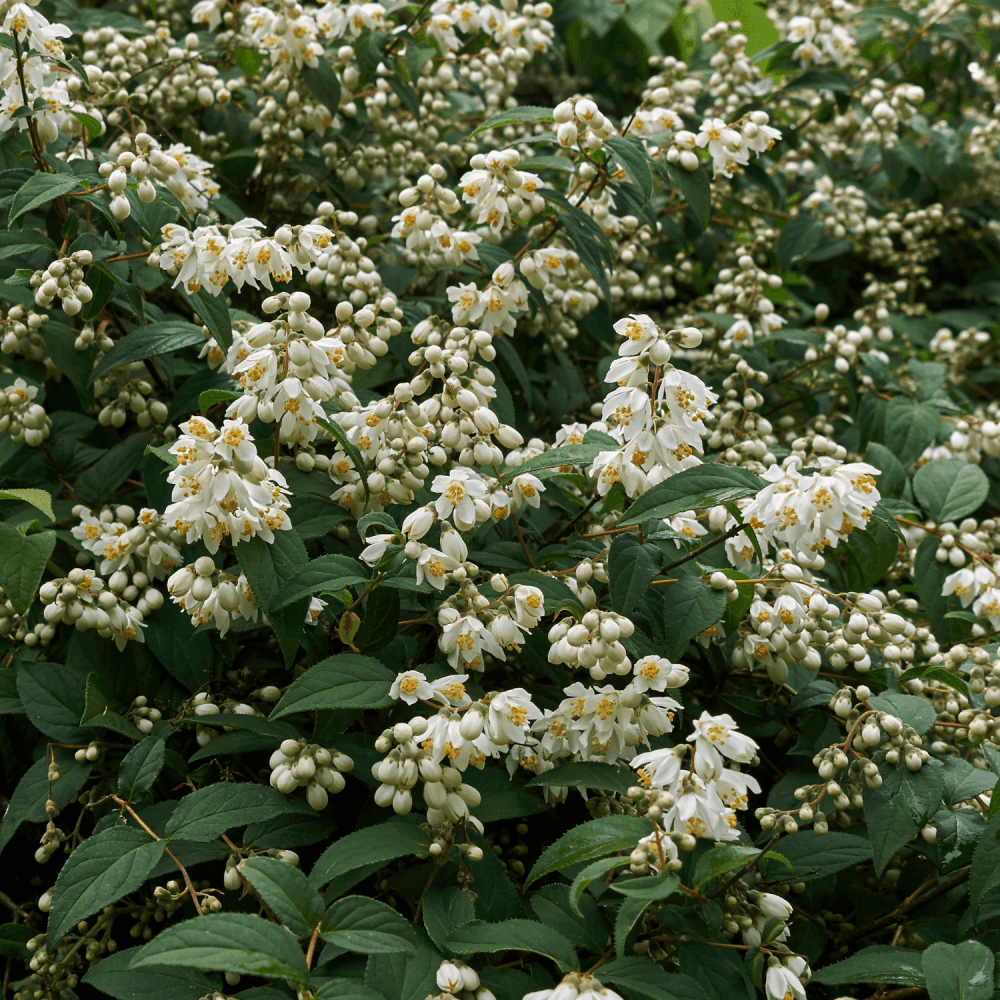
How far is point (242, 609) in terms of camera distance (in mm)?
2098

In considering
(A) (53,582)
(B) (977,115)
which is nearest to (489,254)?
(A) (53,582)

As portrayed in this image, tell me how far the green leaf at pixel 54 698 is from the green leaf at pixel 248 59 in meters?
2.78

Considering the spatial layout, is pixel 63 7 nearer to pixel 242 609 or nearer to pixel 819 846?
pixel 242 609

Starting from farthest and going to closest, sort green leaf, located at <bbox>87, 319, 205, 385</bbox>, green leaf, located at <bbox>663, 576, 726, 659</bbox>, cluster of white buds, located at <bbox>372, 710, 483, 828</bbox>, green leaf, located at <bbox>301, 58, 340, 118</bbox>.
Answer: green leaf, located at <bbox>301, 58, 340, 118</bbox> < green leaf, located at <bbox>87, 319, 205, 385</bbox> < green leaf, located at <bbox>663, 576, 726, 659</bbox> < cluster of white buds, located at <bbox>372, 710, 483, 828</bbox>

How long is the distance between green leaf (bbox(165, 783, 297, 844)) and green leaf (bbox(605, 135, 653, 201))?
2.05 metres

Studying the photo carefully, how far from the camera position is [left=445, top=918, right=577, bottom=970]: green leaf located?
A: 168 cm

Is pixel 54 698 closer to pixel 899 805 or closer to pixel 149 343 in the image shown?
pixel 149 343

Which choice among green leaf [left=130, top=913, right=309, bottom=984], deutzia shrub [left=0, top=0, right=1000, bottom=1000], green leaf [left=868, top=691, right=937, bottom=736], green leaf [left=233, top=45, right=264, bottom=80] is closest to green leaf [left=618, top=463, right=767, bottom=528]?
deutzia shrub [left=0, top=0, right=1000, bottom=1000]

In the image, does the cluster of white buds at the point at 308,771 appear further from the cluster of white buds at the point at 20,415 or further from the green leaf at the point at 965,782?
the green leaf at the point at 965,782

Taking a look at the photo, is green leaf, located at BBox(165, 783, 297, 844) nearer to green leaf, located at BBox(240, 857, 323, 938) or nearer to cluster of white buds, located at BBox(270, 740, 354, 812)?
cluster of white buds, located at BBox(270, 740, 354, 812)

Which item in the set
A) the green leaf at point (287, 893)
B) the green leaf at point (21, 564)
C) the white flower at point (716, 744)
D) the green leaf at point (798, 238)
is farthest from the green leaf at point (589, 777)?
Result: the green leaf at point (798, 238)

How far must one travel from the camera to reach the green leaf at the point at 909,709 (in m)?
2.14

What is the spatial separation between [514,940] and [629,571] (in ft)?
2.80

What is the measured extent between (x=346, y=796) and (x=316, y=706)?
62 cm
